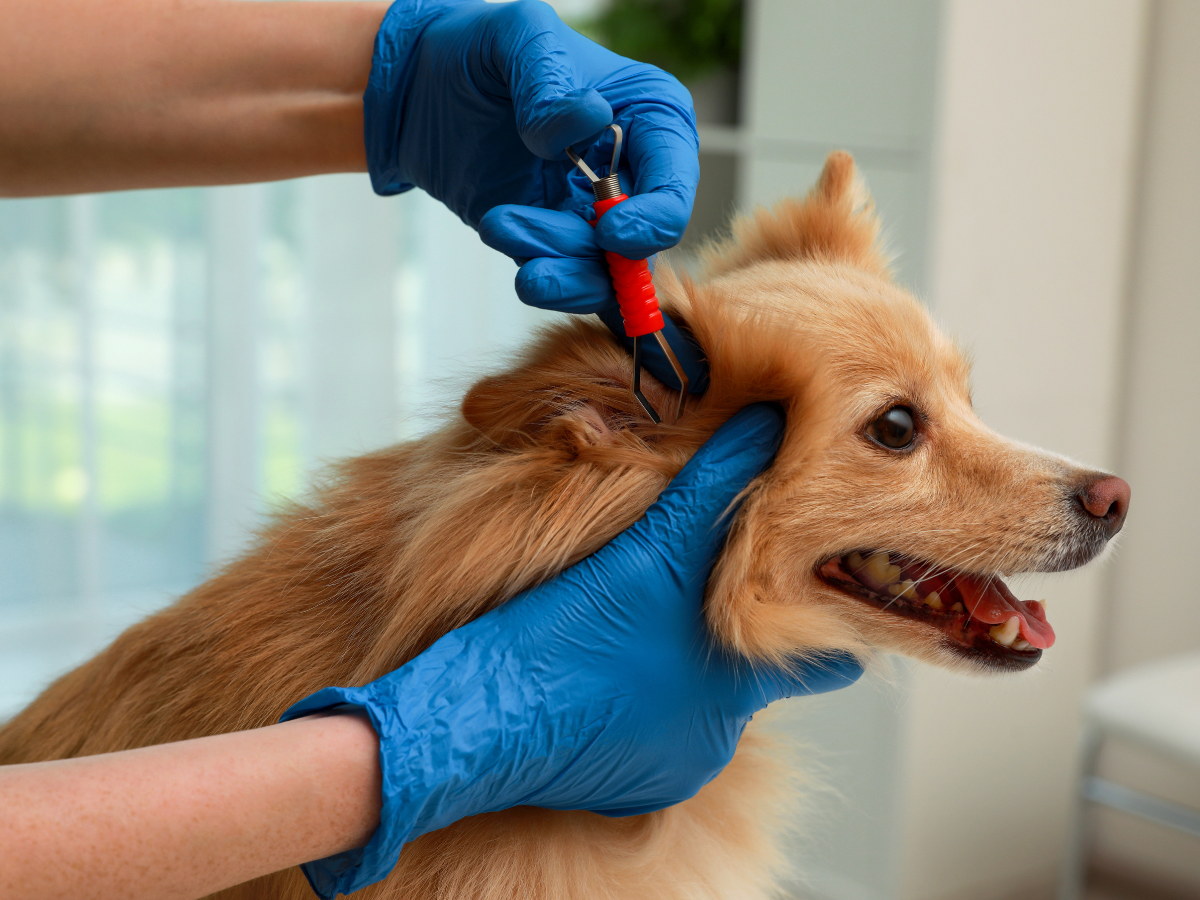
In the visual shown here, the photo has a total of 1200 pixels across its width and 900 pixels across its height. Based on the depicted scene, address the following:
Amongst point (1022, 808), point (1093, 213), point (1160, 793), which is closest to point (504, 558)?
point (1093, 213)

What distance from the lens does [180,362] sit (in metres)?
2.25

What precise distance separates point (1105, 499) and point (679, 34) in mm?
1967

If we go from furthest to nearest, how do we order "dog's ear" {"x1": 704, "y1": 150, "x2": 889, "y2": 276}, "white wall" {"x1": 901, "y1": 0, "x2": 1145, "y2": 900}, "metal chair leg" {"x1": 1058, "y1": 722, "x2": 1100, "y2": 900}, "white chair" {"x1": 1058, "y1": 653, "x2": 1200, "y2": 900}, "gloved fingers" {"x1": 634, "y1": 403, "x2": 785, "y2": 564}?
"metal chair leg" {"x1": 1058, "y1": 722, "x2": 1100, "y2": 900}, "white wall" {"x1": 901, "y1": 0, "x2": 1145, "y2": 900}, "white chair" {"x1": 1058, "y1": 653, "x2": 1200, "y2": 900}, "dog's ear" {"x1": 704, "y1": 150, "x2": 889, "y2": 276}, "gloved fingers" {"x1": 634, "y1": 403, "x2": 785, "y2": 564}

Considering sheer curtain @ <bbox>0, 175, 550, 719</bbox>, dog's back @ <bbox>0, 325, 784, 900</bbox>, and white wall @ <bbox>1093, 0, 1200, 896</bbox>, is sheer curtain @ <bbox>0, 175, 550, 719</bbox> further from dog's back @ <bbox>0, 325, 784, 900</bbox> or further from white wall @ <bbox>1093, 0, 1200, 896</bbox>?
white wall @ <bbox>1093, 0, 1200, 896</bbox>

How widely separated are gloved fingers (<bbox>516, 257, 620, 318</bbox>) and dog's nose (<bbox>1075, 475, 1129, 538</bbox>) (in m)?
0.40

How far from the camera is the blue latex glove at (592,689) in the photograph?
0.58 metres

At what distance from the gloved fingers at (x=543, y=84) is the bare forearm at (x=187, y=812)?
442 mm

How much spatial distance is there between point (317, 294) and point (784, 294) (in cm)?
179

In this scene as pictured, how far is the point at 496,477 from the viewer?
67 cm

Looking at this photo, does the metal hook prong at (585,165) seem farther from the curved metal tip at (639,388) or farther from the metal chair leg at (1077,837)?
the metal chair leg at (1077,837)

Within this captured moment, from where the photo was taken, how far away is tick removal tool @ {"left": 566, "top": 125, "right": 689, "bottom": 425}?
2.19 ft

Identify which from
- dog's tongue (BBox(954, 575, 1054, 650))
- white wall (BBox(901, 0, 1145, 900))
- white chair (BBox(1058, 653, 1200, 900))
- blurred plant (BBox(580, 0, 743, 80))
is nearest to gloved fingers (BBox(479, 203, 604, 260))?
dog's tongue (BBox(954, 575, 1054, 650))

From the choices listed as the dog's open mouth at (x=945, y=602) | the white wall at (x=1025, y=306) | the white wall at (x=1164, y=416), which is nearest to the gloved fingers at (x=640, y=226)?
the dog's open mouth at (x=945, y=602)

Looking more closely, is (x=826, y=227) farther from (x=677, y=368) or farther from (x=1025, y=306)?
(x=1025, y=306)
